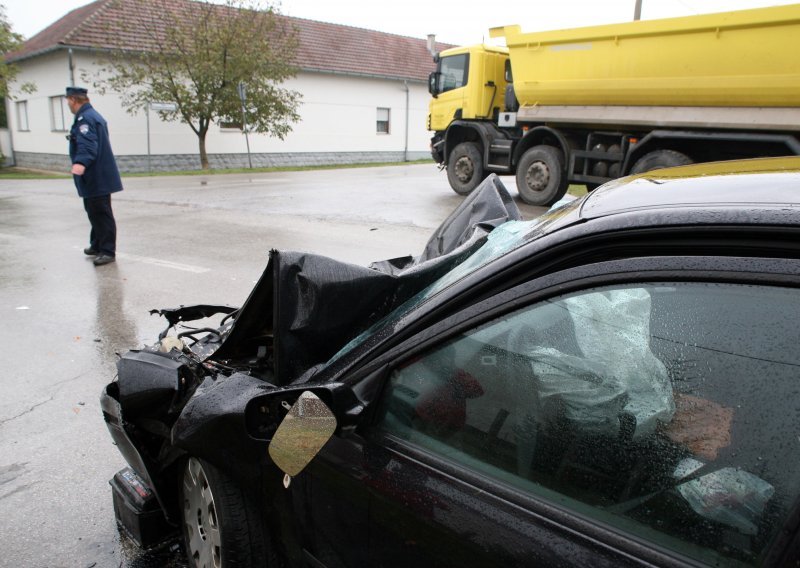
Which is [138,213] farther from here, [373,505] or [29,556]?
[373,505]

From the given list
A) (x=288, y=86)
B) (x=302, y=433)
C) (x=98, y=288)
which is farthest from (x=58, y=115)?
(x=302, y=433)

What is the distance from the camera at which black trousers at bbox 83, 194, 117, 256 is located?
750cm

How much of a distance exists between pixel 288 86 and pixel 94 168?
21.7 metres

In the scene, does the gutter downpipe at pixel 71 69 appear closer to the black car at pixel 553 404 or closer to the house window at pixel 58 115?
the house window at pixel 58 115

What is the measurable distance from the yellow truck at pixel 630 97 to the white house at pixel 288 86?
49.1ft

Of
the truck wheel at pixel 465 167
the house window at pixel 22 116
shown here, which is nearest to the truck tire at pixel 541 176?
the truck wheel at pixel 465 167

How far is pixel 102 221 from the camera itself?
24.8 feet

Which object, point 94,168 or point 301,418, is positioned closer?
point 301,418

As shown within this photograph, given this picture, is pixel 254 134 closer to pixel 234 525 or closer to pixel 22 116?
pixel 22 116

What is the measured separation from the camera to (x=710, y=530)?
1.06 meters

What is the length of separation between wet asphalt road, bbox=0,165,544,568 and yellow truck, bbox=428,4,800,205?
1.41m

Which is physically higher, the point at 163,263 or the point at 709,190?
the point at 709,190

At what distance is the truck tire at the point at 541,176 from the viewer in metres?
11.5

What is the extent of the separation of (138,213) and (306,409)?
37.2 ft
